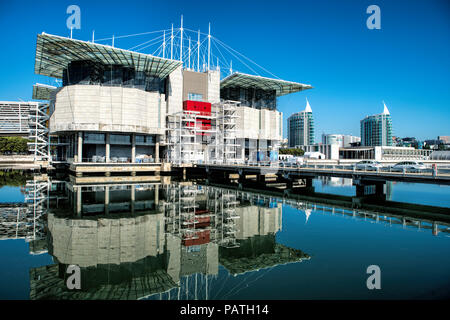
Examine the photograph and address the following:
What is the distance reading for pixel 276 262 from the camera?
14.4 metres

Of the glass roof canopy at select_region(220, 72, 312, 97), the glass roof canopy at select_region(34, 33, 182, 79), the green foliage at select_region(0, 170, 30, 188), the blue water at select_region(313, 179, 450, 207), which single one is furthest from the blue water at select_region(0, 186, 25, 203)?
the glass roof canopy at select_region(220, 72, 312, 97)

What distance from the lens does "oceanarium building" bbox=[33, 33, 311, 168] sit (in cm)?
6169

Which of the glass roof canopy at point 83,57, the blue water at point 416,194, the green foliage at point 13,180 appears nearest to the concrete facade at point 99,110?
the glass roof canopy at point 83,57

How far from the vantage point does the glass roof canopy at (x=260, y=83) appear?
78.8 meters

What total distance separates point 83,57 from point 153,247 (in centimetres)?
5745

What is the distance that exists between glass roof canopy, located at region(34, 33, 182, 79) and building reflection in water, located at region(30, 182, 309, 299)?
124 feet

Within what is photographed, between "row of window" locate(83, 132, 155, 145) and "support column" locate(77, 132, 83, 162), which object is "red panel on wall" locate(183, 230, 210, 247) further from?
"row of window" locate(83, 132, 155, 145)

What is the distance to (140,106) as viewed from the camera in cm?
6700

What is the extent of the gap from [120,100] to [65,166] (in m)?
28.9

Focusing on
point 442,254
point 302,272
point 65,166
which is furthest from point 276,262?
point 65,166

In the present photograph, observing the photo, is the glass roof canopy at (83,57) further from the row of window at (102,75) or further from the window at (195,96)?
the window at (195,96)

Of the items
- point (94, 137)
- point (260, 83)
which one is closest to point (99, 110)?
point (94, 137)

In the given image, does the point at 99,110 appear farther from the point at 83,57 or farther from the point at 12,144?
the point at 12,144
